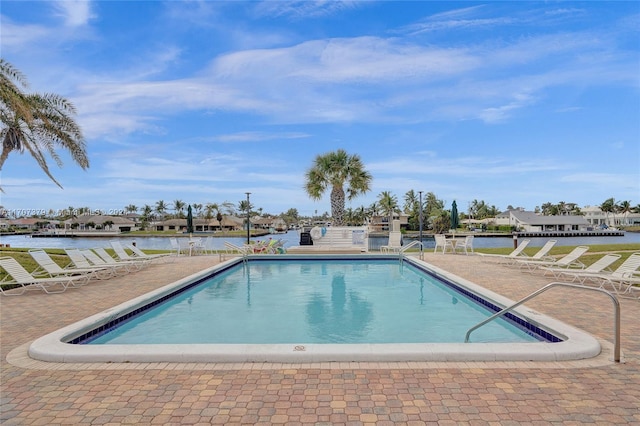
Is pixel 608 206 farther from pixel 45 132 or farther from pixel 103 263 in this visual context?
pixel 103 263

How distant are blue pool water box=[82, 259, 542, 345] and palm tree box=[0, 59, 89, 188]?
9904 mm

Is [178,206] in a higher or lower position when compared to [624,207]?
higher

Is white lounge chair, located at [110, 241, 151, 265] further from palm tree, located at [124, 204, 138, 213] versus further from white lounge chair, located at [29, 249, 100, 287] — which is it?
palm tree, located at [124, 204, 138, 213]

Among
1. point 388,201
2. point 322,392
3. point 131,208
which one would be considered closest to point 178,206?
point 131,208

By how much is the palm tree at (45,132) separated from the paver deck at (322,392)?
47.6ft

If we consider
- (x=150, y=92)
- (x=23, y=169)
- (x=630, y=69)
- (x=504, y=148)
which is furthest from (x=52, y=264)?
(x=504, y=148)

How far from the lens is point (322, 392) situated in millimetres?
3451

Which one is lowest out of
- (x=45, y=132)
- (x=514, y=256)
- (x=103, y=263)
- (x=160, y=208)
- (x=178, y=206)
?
(x=514, y=256)

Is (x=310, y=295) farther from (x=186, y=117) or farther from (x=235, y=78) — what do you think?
(x=186, y=117)

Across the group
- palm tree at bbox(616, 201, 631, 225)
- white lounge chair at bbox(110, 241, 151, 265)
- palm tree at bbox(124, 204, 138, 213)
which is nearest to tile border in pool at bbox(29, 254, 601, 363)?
white lounge chair at bbox(110, 241, 151, 265)

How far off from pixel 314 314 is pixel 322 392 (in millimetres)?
4461

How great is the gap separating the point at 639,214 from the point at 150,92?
4887 inches

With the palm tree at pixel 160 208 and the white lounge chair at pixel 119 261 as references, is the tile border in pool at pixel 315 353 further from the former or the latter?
the palm tree at pixel 160 208

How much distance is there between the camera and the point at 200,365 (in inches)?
163
